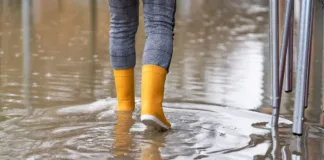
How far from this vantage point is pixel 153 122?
9.38 ft

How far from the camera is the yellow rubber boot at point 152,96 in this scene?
283cm

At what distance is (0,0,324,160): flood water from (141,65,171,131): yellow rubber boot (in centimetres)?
8

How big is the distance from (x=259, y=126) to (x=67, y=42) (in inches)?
152

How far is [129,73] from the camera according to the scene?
332cm

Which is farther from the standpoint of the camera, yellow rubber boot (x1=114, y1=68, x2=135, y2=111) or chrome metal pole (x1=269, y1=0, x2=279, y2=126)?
yellow rubber boot (x1=114, y1=68, x2=135, y2=111)

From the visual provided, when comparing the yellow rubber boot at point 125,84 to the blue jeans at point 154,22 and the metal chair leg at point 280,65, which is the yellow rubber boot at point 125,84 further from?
the metal chair leg at point 280,65

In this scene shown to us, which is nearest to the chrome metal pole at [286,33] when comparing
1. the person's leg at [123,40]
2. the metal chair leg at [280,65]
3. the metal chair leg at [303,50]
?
the metal chair leg at [280,65]

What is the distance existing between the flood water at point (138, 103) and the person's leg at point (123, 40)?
156 millimetres

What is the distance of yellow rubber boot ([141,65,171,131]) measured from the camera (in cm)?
283

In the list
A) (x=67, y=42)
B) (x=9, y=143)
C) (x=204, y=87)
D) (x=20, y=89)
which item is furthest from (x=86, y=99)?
(x=67, y=42)

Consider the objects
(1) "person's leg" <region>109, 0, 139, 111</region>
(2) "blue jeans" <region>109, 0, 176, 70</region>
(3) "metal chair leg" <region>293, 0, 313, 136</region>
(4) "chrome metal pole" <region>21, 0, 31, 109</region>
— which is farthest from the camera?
(4) "chrome metal pole" <region>21, 0, 31, 109</region>

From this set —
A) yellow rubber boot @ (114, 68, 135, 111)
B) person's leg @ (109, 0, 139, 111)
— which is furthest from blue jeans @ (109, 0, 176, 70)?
yellow rubber boot @ (114, 68, 135, 111)

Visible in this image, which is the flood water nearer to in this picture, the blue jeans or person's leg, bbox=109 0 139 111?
person's leg, bbox=109 0 139 111

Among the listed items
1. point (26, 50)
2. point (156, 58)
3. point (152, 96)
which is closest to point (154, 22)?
point (156, 58)
